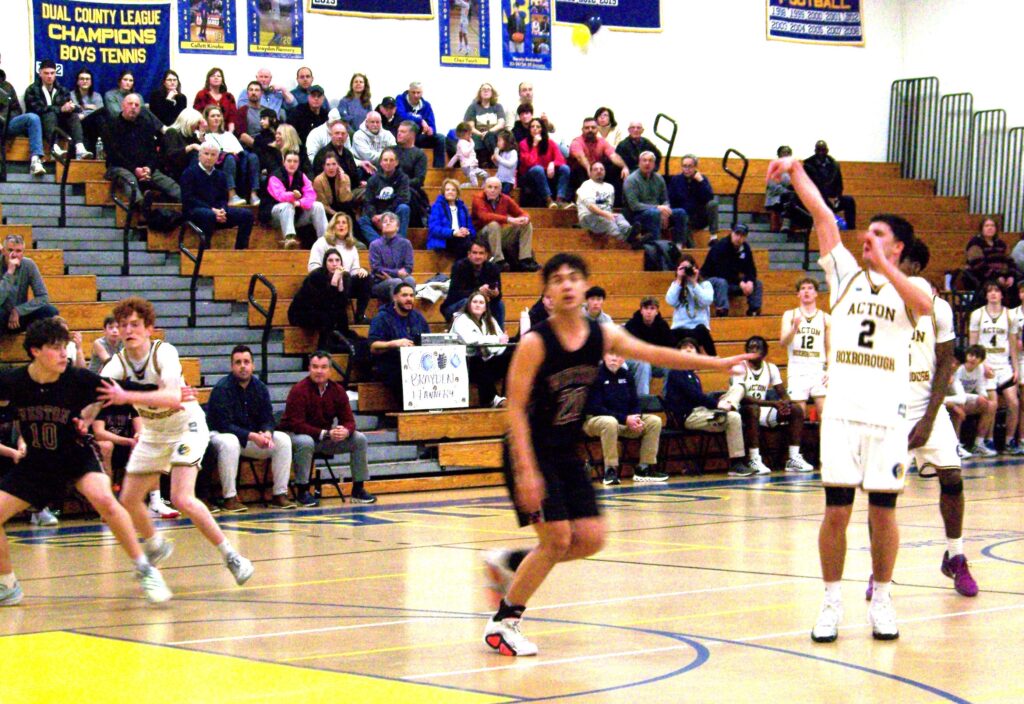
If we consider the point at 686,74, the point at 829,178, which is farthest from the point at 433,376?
the point at 686,74

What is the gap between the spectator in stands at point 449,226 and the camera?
1936cm

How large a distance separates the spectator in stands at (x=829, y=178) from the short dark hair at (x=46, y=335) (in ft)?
56.0

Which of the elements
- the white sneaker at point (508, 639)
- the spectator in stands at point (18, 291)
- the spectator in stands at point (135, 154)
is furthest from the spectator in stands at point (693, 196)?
the white sneaker at point (508, 639)

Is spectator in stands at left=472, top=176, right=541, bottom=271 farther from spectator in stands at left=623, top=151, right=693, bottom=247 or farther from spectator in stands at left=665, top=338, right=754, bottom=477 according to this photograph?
spectator in stands at left=665, top=338, right=754, bottom=477

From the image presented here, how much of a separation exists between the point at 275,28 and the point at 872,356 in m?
16.9

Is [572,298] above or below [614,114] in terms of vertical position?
below

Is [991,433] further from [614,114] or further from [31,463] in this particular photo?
[31,463]

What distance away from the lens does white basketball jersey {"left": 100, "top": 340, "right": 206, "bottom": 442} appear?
9.48 meters

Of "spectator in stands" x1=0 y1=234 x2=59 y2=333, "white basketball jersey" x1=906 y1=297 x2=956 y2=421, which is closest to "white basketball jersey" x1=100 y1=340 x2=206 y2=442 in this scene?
"white basketball jersey" x1=906 y1=297 x2=956 y2=421

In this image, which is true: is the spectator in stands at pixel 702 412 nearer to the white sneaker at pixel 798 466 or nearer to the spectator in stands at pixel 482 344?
the white sneaker at pixel 798 466

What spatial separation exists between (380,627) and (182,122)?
12667 mm

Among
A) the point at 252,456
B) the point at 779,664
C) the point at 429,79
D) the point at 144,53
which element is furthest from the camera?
the point at 429,79

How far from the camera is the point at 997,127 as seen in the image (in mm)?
26359

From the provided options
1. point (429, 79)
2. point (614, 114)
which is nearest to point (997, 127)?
point (614, 114)
